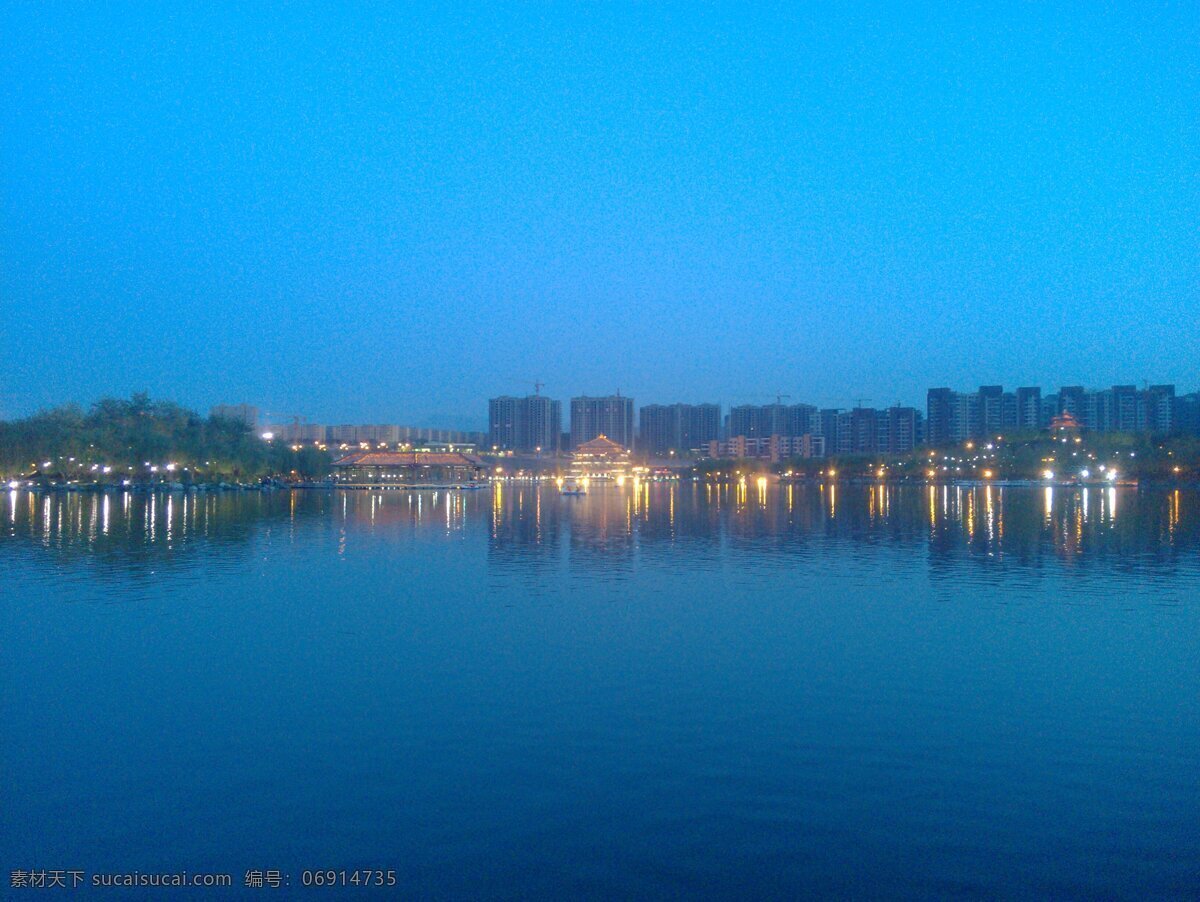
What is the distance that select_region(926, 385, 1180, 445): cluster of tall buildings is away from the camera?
105m

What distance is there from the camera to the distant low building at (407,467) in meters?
85.6

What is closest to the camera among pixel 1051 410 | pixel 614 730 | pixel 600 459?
pixel 614 730

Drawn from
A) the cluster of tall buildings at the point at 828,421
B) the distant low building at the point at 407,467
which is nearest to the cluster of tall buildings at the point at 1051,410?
the cluster of tall buildings at the point at 828,421

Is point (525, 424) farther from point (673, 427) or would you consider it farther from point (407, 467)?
point (407, 467)

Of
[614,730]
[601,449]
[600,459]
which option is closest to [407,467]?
[600,459]

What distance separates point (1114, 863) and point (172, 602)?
10166 mm

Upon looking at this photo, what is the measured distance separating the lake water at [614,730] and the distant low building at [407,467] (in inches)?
2875

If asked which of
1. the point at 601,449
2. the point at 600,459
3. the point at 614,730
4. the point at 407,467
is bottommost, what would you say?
the point at 614,730

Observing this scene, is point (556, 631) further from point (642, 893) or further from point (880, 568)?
point (880, 568)

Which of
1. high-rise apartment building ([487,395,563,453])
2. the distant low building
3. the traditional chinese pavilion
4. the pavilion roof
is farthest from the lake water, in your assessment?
high-rise apartment building ([487,395,563,453])

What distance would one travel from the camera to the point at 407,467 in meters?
90.0

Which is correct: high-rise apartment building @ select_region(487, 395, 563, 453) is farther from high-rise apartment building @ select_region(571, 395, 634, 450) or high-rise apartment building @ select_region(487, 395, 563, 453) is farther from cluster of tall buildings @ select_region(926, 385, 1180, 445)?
cluster of tall buildings @ select_region(926, 385, 1180, 445)

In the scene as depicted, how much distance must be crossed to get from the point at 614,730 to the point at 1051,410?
121488mm

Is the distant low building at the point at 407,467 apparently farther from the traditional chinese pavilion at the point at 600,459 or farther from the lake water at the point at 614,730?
the lake water at the point at 614,730
